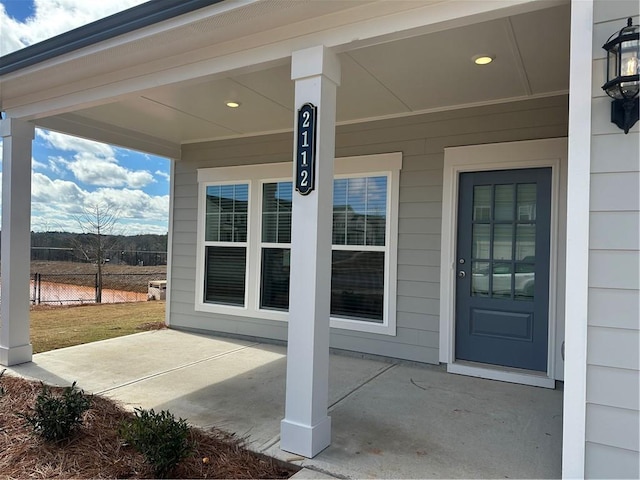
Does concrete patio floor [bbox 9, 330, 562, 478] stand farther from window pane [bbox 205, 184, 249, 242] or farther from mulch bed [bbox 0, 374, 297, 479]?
window pane [bbox 205, 184, 249, 242]

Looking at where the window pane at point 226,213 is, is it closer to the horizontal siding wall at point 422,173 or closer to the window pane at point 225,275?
the window pane at point 225,275

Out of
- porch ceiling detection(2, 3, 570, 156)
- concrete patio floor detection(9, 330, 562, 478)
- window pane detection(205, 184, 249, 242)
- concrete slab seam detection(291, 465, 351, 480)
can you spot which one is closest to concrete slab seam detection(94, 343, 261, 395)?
concrete patio floor detection(9, 330, 562, 478)

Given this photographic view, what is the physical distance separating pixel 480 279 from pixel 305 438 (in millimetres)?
2532

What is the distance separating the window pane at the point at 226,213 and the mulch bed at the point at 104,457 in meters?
3.17

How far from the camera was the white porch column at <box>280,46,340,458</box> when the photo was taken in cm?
255

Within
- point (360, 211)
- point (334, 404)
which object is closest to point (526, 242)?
point (360, 211)

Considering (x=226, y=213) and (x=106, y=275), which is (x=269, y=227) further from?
(x=106, y=275)

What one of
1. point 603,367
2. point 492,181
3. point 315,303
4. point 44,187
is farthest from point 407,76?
point 44,187

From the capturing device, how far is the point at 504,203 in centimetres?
411

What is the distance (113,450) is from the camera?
2559mm

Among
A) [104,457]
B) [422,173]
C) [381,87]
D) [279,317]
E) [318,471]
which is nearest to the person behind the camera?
[318,471]

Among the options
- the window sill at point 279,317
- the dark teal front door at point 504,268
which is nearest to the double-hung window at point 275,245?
the window sill at point 279,317

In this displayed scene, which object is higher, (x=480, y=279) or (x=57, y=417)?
(x=480, y=279)

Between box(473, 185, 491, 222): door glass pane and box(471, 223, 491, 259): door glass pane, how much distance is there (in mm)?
80
